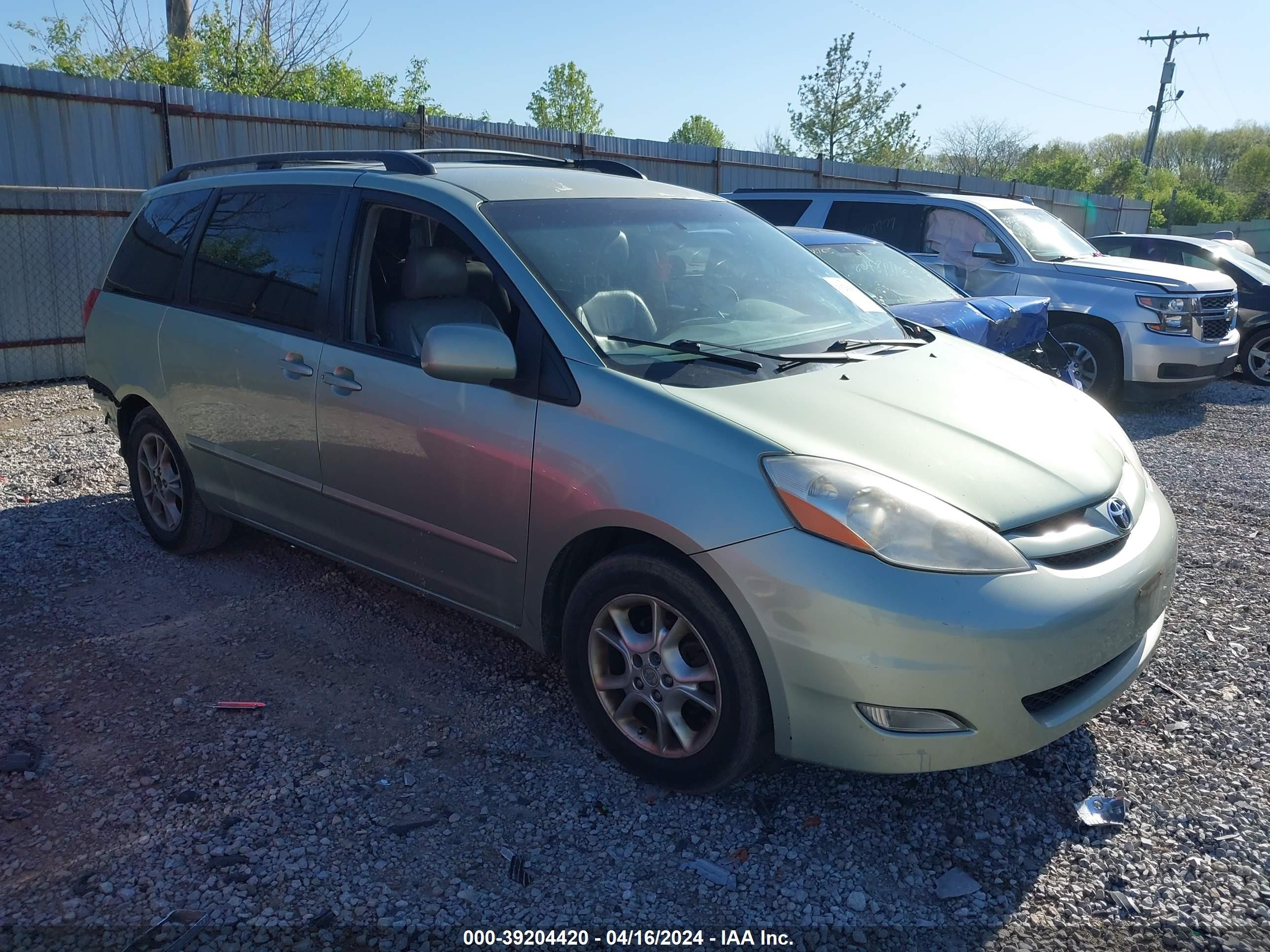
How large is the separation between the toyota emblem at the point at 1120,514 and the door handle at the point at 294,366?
9.73ft

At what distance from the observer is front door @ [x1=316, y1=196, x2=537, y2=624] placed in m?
3.37

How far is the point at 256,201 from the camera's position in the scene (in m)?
4.48

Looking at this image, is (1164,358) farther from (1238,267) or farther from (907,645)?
(907,645)

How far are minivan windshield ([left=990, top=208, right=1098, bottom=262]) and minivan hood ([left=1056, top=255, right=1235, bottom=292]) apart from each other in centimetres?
18

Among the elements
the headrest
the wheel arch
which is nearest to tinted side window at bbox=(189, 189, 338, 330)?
the headrest

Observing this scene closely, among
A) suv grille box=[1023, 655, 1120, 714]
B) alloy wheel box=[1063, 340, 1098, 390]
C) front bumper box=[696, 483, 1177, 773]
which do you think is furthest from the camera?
alloy wheel box=[1063, 340, 1098, 390]

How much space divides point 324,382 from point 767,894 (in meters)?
2.52

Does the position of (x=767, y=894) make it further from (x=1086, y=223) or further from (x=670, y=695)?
(x=1086, y=223)

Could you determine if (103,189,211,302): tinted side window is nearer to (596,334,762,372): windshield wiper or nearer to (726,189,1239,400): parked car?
(596,334,762,372): windshield wiper

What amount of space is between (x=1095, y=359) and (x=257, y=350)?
26.5 ft

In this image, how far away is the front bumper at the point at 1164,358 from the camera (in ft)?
30.5

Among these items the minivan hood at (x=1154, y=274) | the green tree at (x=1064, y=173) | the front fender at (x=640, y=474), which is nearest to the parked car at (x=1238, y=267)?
the minivan hood at (x=1154, y=274)

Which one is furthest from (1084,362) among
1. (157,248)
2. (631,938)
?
(631,938)

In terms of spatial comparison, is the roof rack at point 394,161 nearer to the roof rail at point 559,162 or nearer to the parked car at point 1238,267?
the roof rail at point 559,162
